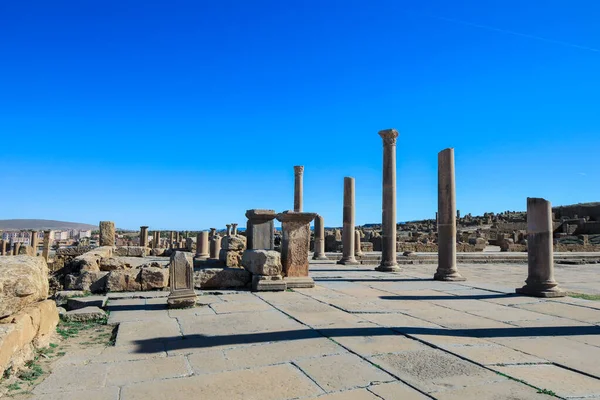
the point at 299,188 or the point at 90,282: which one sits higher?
the point at 299,188

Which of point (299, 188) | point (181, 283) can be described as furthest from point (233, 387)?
point (299, 188)

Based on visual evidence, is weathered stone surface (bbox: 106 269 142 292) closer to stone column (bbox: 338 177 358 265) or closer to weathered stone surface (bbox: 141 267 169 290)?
weathered stone surface (bbox: 141 267 169 290)

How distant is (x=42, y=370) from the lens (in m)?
4.27

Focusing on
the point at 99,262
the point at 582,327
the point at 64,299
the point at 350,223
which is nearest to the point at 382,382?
the point at 582,327

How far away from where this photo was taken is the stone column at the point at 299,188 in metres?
22.4

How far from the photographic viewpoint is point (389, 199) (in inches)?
612

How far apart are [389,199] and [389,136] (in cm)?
219

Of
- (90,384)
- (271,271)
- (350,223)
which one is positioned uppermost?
(350,223)

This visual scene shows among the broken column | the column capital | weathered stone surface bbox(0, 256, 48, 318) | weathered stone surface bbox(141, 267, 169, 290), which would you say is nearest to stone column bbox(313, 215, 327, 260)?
the column capital

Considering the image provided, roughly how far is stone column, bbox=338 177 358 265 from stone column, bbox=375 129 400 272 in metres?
2.83

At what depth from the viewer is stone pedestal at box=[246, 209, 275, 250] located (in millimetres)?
10523

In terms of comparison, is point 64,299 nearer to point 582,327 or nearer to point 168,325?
point 168,325

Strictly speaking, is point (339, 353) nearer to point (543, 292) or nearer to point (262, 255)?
point (262, 255)

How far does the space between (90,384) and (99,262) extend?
8183mm
